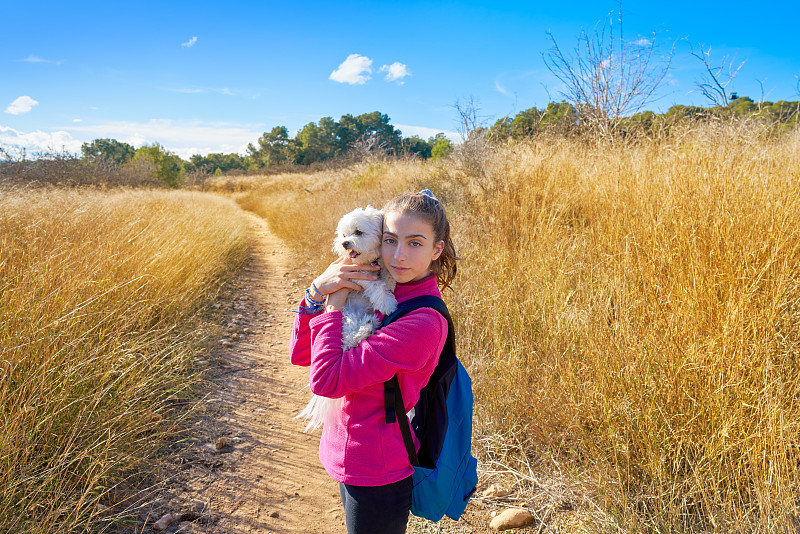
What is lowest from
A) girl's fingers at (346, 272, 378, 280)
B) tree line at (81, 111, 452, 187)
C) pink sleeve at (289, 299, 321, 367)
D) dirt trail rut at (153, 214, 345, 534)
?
dirt trail rut at (153, 214, 345, 534)

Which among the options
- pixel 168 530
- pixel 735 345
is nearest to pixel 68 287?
pixel 168 530

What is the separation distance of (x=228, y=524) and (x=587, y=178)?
497 cm

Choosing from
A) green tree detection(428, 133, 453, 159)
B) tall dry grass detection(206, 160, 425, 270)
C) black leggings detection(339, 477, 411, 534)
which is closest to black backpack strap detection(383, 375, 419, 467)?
black leggings detection(339, 477, 411, 534)

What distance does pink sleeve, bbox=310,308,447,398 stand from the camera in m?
1.31

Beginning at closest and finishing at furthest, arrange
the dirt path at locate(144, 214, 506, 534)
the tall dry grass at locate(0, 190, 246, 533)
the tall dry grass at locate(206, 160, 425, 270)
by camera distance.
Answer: the tall dry grass at locate(0, 190, 246, 533), the dirt path at locate(144, 214, 506, 534), the tall dry grass at locate(206, 160, 425, 270)

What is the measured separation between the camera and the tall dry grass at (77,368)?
2.11 m

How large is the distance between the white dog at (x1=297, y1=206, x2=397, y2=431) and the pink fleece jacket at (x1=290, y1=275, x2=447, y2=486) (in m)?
0.04

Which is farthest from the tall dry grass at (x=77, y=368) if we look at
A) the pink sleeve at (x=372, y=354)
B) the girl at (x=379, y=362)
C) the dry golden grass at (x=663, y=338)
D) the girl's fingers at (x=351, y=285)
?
the dry golden grass at (x=663, y=338)

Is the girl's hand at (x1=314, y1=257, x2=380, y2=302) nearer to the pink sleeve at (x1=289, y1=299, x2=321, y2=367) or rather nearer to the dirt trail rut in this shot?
the pink sleeve at (x1=289, y1=299, x2=321, y2=367)

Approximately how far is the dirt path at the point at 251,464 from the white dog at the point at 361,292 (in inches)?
55.3

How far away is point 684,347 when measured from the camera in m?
2.37

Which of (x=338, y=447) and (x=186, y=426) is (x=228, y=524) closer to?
(x=186, y=426)

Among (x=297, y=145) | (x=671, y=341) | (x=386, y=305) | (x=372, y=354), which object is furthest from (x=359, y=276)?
(x=297, y=145)

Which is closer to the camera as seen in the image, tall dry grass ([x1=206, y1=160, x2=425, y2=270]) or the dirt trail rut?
the dirt trail rut
